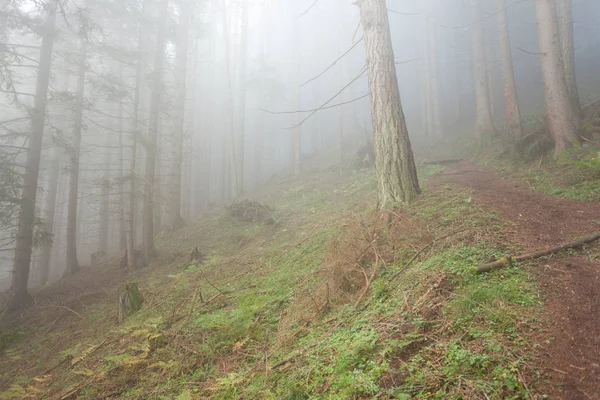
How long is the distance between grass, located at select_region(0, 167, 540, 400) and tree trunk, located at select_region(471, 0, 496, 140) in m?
10.3

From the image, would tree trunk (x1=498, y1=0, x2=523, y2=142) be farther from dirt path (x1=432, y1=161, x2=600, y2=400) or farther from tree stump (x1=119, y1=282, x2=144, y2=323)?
tree stump (x1=119, y1=282, x2=144, y2=323)

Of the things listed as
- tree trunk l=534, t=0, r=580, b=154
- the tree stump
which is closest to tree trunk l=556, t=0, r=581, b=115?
tree trunk l=534, t=0, r=580, b=154

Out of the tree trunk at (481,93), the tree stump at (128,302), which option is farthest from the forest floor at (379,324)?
the tree trunk at (481,93)

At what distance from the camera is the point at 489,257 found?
3680 mm

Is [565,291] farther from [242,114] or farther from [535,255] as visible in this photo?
[242,114]

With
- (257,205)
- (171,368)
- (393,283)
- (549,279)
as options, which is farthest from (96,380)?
(257,205)

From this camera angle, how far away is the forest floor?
237 cm

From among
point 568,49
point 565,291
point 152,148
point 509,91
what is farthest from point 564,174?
point 152,148

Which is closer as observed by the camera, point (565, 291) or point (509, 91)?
point (565, 291)

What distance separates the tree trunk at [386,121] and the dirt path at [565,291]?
4.52 feet

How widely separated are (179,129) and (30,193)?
7729 millimetres

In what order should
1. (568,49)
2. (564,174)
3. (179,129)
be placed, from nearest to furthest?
(564,174), (568,49), (179,129)

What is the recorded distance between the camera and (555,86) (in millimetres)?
8852

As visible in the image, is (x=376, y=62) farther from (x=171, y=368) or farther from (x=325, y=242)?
(x=171, y=368)
